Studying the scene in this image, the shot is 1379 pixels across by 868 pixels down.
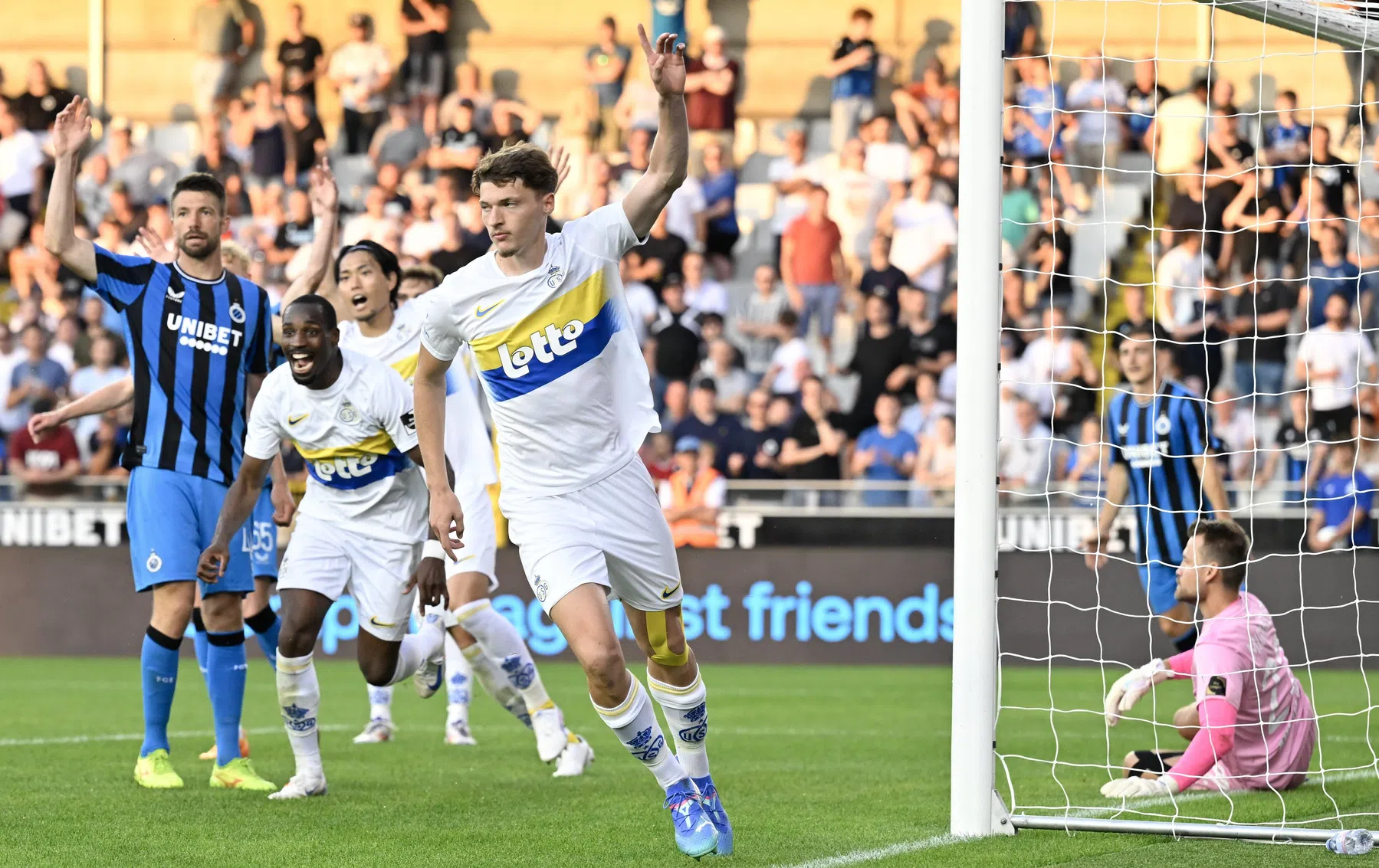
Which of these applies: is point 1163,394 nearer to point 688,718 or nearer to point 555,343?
point 688,718

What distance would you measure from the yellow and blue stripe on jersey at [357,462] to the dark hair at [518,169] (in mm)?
1944

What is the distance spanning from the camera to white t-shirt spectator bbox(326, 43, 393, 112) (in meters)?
19.5

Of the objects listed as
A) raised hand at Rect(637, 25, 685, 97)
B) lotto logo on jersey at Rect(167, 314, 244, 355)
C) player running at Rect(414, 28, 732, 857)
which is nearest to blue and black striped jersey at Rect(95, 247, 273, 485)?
lotto logo on jersey at Rect(167, 314, 244, 355)

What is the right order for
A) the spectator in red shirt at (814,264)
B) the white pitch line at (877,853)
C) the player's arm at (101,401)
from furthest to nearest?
the spectator in red shirt at (814,264) < the player's arm at (101,401) < the white pitch line at (877,853)

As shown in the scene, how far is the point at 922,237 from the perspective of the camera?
56.3ft

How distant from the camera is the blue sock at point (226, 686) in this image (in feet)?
23.8

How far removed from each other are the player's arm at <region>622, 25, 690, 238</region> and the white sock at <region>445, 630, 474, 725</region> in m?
4.30

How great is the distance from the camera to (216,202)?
23.8 feet

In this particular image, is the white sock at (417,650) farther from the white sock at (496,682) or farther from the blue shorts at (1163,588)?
the blue shorts at (1163,588)

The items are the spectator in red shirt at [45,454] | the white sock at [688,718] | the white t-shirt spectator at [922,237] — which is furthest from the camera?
the white t-shirt spectator at [922,237]

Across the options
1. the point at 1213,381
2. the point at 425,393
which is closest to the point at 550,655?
the point at 1213,381

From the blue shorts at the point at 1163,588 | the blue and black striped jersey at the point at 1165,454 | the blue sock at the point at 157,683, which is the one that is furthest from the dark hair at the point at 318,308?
the blue shorts at the point at 1163,588

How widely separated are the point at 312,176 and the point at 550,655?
681 cm

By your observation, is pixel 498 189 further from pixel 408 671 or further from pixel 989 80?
pixel 408 671
